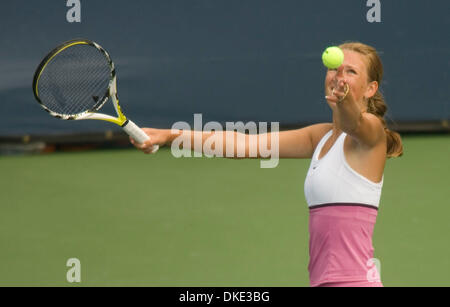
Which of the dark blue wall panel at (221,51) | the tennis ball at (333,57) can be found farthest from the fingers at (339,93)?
the dark blue wall panel at (221,51)

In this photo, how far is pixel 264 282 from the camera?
14.1ft

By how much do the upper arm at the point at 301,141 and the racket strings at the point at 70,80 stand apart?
0.79m

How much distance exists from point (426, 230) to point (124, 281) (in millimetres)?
1868

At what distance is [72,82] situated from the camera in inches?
140

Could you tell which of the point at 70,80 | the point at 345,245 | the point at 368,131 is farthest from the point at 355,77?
the point at 70,80

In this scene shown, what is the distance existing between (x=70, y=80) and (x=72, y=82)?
4 cm

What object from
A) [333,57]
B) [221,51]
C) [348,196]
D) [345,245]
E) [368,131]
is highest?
[221,51]

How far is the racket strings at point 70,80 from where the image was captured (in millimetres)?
3314

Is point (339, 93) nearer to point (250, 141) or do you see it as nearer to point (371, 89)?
point (371, 89)

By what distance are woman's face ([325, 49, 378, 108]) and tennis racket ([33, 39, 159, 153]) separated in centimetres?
81

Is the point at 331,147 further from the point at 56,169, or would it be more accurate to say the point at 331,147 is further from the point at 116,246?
the point at 56,169

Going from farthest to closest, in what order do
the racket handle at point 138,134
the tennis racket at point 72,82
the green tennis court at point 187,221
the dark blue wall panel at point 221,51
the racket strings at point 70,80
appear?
the dark blue wall panel at point 221,51 < the green tennis court at point 187,221 < the racket strings at point 70,80 < the tennis racket at point 72,82 < the racket handle at point 138,134

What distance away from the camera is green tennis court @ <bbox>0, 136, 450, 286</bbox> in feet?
14.6

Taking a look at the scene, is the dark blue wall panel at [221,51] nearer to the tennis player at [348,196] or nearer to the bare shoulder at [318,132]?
the bare shoulder at [318,132]
